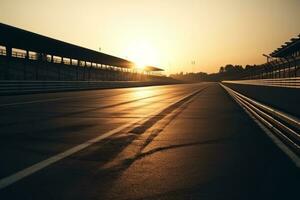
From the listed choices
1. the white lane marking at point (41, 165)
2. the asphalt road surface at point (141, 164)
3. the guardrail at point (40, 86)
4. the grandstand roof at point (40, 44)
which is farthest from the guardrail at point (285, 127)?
the grandstand roof at point (40, 44)

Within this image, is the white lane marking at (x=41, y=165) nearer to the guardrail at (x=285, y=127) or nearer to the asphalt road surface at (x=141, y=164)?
the asphalt road surface at (x=141, y=164)

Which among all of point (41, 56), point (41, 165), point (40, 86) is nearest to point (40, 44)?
point (40, 86)

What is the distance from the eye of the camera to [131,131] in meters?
9.64

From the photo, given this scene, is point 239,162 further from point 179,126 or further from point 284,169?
point 179,126

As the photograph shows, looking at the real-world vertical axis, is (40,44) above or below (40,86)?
above

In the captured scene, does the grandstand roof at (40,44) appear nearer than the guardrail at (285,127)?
No

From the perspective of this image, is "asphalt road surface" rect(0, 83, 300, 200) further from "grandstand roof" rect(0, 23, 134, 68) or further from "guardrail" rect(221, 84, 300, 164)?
"grandstand roof" rect(0, 23, 134, 68)

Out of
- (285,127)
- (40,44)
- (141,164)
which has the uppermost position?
(40,44)

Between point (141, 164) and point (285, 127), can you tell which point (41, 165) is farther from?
point (285, 127)

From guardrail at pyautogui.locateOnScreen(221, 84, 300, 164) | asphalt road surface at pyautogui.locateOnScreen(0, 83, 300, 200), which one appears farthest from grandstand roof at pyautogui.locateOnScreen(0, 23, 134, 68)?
asphalt road surface at pyautogui.locateOnScreen(0, 83, 300, 200)

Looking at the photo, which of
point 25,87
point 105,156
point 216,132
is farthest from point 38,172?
point 25,87

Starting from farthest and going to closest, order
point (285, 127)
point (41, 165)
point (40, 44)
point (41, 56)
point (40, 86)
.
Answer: point (41, 56), point (40, 44), point (40, 86), point (285, 127), point (41, 165)

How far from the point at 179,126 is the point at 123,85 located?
1969 inches

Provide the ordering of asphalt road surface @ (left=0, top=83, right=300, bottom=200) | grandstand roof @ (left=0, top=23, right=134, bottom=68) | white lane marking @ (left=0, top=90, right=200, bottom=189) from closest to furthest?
asphalt road surface @ (left=0, top=83, right=300, bottom=200) < white lane marking @ (left=0, top=90, right=200, bottom=189) < grandstand roof @ (left=0, top=23, right=134, bottom=68)
